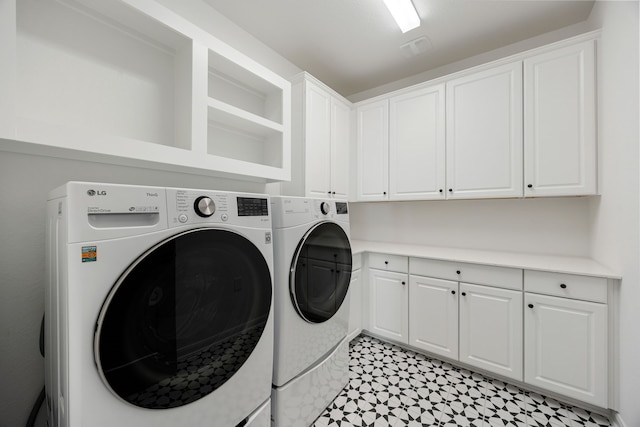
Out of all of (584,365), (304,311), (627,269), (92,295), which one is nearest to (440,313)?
(584,365)

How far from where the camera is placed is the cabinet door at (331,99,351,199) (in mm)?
2432

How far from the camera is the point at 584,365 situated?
150 cm

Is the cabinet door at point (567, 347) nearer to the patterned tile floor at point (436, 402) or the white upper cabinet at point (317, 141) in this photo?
the patterned tile floor at point (436, 402)

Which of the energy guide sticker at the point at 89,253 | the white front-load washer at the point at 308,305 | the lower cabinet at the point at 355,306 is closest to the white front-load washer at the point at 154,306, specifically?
the energy guide sticker at the point at 89,253

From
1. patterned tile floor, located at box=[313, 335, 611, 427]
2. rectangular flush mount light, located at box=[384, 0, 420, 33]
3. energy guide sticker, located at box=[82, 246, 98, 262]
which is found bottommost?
patterned tile floor, located at box=[313, 335, 611, 427]

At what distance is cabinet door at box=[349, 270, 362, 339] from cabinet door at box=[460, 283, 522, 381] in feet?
2.62

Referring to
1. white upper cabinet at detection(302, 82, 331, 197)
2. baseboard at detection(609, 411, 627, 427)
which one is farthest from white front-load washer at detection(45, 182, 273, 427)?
baseboard at detection(609, 411, 627, 427)

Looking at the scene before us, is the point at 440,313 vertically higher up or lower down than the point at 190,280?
lower down

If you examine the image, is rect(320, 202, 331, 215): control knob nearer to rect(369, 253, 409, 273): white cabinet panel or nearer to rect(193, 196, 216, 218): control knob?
rect(193, 196, 216, 218): control knob

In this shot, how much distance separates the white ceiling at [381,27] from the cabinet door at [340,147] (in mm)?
435

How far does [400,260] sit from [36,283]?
7.07 feet

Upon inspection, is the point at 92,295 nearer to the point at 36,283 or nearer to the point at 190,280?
the point at 190,280

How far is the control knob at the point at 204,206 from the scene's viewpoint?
0.87 metres

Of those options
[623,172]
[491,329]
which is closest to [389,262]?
[491,329]
